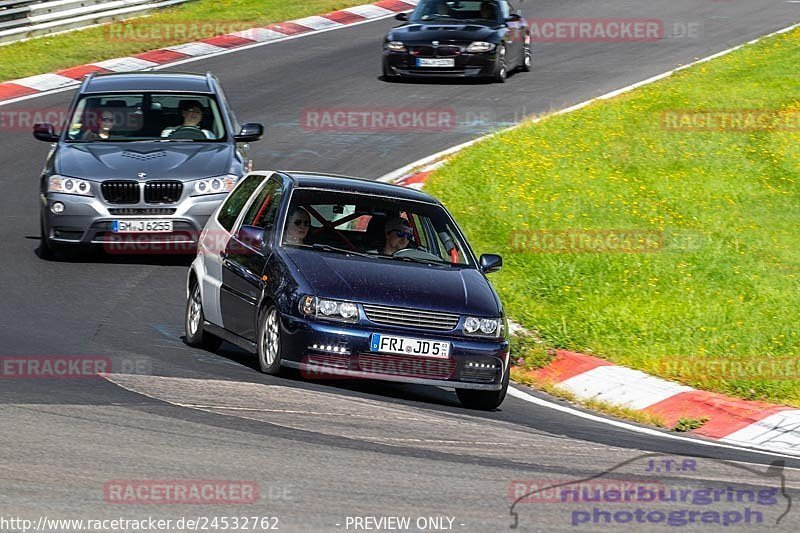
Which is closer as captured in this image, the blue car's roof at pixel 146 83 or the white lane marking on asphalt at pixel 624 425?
the white lane marking on asphalt at pixel 624 425

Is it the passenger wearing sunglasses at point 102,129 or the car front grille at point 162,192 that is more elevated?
the passenger wearing sunglasses at point 102,129

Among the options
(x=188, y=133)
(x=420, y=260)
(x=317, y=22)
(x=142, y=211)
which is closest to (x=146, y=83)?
(x=188, y=133)

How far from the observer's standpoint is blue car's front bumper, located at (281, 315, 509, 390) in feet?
33.0

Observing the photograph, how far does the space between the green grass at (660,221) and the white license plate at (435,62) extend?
324 cm

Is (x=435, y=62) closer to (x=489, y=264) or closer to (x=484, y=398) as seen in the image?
(x=489, y=264)

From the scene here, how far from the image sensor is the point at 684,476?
8031 mm

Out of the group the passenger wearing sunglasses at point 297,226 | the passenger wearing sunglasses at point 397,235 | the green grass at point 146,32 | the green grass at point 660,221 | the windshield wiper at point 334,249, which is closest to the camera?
the windshield wiper at point 334,249

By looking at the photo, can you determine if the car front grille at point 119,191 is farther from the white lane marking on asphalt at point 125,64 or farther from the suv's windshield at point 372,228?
the white lane marking on asphalt at point 125,64

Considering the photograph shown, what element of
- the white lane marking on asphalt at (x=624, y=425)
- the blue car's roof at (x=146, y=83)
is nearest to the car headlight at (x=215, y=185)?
the blue car's roof at (x=146, y=83)

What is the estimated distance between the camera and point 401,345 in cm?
1008

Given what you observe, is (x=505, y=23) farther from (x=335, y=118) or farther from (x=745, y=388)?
(x=745, y=388)

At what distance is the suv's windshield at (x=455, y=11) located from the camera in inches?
1028

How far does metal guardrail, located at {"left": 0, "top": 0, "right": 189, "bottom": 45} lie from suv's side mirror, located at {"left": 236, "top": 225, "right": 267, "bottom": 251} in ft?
57.2

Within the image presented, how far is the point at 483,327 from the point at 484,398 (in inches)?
19.2
